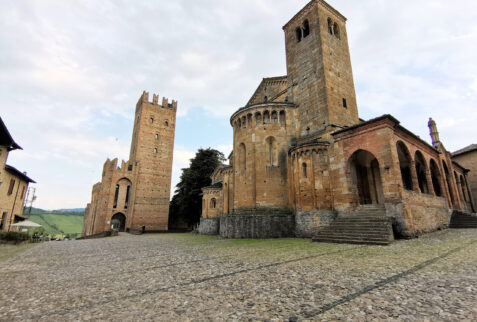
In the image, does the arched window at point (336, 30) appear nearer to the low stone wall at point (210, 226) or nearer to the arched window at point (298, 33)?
the arched window at point (298, 33)

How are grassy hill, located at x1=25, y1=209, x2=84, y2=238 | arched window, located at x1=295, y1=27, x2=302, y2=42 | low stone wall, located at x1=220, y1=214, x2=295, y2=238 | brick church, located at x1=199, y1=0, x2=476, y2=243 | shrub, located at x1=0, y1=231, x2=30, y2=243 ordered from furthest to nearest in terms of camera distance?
grassy hill, located at x1=25, y1=209, x2=84, y2=238 → arched window, located at x1=295, y1=27, x2=302, y2=42 → low stone wall, located at x1=220, y1=214, x2=295, y2=238 → shrub, located at x1=0, y1=231, x2=30, y2=243 → brick church, located at x1=199, y1=0, x2=476, y2=243

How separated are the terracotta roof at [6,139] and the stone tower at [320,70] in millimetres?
22535

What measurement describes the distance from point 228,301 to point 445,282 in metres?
4.41

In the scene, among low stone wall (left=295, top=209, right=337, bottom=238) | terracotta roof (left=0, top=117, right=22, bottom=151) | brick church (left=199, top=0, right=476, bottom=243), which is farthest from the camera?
terracotta roof (left=0, top=117, right=22, bottom=151)

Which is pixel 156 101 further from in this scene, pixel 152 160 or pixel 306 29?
pixel 306 29

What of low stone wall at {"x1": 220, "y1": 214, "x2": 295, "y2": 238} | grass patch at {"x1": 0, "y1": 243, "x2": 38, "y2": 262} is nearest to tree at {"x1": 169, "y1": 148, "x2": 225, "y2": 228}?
low stone wall at {"x1": 220, "y1": 214, "x2": 295, "y2": 238}

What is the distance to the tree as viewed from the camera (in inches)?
1505

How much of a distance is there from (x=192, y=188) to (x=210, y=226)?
13.3 metres

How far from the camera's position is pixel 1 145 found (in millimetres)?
17484

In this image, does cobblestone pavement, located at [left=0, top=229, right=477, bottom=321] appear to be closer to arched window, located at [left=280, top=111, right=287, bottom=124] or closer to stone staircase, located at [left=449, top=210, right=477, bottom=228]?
arched window, located at [left=280, top=111, right=287, bottom=124]

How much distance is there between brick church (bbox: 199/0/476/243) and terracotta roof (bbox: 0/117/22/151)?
17332 mm

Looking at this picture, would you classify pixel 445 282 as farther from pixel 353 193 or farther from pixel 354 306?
pixel 353 193

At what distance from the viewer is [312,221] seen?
52.1 feet

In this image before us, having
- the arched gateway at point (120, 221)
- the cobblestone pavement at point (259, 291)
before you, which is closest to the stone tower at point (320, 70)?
the cobblestone pavement at point (259, 291)
